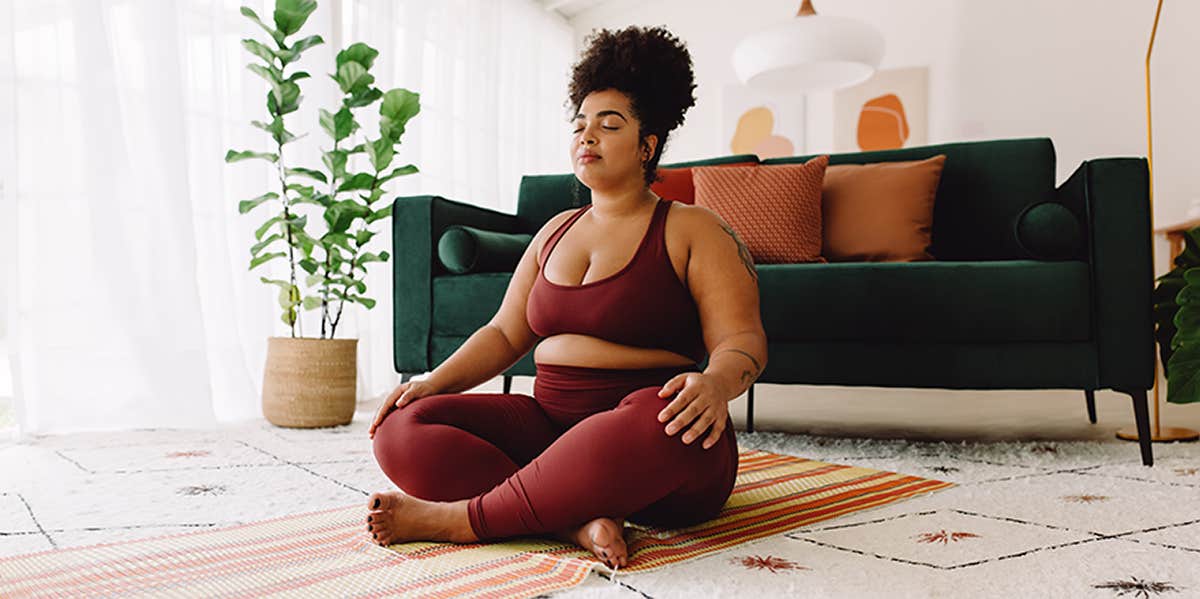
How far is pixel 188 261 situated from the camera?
248cm

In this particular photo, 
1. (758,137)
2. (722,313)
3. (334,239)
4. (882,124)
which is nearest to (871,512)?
(722,313)

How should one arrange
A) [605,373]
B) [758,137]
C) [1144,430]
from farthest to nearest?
1. [758,137]
2. [1144,430]
3. [605,373]

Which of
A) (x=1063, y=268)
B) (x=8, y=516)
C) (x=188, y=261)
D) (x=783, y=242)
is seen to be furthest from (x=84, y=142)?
(x=1063, y=268)

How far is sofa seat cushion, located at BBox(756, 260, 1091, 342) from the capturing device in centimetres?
184

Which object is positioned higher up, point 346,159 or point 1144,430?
point 346,159

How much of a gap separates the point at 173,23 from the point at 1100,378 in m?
2.54

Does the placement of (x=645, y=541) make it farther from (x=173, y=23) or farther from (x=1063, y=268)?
(x=173, y=23)

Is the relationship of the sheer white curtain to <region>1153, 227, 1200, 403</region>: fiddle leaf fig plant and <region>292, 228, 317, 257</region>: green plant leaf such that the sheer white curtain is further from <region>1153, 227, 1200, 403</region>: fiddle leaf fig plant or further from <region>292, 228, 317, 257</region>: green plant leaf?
<region>1153, 227, 1200, 403</region>: fiddle leaf fig plant

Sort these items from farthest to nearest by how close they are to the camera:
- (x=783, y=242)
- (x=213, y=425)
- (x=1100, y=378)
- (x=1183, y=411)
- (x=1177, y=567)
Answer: (x=1183, y=411) → (x=213, y=425) → (x=783, y=242) → (x=1100, y=378) → (x=1177, y=567)

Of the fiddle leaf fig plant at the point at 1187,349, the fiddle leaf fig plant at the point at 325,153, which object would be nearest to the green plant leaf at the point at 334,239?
the fiddle leaf fig plant at the point at 325,153

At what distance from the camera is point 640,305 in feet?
3.74

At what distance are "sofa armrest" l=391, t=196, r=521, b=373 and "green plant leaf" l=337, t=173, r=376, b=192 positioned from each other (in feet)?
0.59

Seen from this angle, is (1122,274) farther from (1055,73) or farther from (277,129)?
(1055,73)

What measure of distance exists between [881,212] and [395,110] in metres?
1.40
